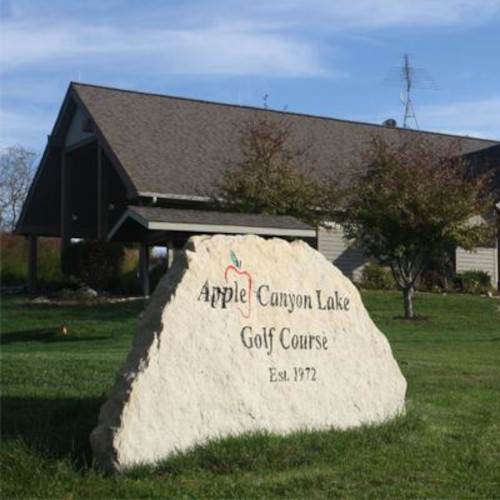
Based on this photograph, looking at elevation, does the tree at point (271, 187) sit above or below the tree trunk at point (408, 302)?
above

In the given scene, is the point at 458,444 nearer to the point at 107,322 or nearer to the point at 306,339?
the point at 306,339

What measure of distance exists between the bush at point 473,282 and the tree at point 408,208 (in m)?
5.95

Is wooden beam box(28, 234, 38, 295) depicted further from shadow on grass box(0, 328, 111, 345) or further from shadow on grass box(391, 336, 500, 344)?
shadow on grass box(391, 336, 500, 344)

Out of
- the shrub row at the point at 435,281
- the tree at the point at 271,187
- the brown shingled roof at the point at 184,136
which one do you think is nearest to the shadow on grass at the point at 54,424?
the tree at the point at 271,187

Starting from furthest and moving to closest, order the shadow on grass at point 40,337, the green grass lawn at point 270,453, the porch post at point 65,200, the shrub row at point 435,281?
the porch post at point 65,200, the shrub row at point 435,281, the shadow on grass at point 40,337, the green grass lawn at point 270,453

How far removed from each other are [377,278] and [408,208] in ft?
22.6

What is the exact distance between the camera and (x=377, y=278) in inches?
1140

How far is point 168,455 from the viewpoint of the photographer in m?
6.44

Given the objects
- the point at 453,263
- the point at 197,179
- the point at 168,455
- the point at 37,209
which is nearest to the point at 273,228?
the point at 168,455

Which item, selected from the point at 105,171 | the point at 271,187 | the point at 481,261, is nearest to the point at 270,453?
the point at 271,187

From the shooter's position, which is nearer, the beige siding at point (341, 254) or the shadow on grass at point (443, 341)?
the shadow on grass at point (443, 341)

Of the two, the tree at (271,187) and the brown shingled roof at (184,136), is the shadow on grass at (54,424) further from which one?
the brown shingled roof at (184,136)

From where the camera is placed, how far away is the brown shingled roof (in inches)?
1046

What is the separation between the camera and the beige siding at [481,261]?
102 ft
